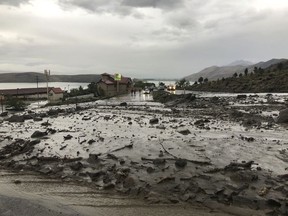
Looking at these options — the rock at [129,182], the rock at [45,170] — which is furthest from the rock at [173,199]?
the rock at [45,170]

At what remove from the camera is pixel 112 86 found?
3620 inches

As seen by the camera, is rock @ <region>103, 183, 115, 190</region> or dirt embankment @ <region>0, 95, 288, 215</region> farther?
rock @ <region>103, 183, 115, 190</region>

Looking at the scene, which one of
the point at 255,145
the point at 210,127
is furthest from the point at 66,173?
the point at 210,127

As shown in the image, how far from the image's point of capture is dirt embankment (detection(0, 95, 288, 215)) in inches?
458

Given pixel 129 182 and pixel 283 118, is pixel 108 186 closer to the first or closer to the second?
pixel 129 182

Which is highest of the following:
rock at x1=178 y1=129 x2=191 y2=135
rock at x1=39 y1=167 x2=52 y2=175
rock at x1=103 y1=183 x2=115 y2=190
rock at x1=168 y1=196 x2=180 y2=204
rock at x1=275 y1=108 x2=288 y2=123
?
rock at x1=275 y1=108 x2=288 y2=123

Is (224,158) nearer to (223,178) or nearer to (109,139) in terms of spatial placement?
(223,178)

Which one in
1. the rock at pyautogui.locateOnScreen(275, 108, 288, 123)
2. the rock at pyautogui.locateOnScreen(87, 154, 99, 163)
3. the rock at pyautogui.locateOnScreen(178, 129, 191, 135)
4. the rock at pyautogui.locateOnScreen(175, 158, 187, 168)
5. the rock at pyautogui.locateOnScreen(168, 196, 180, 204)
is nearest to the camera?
the rock at pyautogui.locateOnScreen(168, 196, 180, 204)

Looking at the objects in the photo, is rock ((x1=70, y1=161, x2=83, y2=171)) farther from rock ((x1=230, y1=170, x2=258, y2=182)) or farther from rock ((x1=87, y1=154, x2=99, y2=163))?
rock ((x1=230, y1=170, x2=258, y2=182))

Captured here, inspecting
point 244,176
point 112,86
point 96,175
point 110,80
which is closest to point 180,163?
point 244,176

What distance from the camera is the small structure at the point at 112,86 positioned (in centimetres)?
8975

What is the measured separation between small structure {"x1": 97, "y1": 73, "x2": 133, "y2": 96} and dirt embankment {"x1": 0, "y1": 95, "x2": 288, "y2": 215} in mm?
64182

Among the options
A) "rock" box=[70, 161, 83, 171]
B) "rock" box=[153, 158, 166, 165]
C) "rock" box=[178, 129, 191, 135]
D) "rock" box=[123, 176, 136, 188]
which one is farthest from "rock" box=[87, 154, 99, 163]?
"rock" box=[178, 129, 191, 135]

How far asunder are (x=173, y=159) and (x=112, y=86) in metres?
77.7
